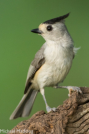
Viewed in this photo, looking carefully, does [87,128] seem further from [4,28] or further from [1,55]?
[4,28]

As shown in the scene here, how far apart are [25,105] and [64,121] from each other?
680 millimetres

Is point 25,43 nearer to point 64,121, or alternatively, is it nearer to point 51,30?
point 51,30

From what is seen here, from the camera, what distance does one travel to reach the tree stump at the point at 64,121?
1274mm

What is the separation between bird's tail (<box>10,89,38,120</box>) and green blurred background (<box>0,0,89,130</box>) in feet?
1.26

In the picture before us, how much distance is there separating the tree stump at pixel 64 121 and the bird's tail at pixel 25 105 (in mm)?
512

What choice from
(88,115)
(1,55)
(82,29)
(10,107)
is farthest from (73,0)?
(88,115)

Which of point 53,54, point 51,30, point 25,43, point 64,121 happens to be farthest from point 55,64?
point 25,43

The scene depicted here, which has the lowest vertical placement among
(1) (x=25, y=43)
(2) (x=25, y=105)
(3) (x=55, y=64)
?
(2) (x=25, y=105)

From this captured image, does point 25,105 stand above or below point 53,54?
below

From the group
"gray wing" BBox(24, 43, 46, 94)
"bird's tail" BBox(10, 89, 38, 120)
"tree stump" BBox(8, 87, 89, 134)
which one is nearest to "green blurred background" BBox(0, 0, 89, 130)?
"bird's tail" BBox(10, 89, 38, 120)

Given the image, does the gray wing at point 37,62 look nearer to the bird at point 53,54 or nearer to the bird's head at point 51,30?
the bird at point 53,54

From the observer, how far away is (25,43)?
2.34 meters

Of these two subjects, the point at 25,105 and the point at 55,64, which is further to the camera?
the point at 25,105

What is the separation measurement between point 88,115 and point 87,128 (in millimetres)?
81
